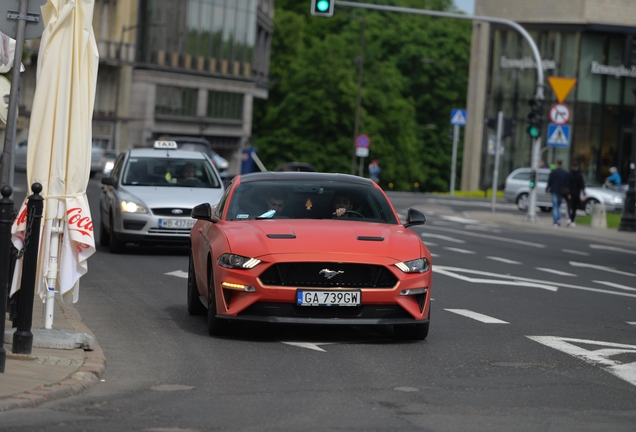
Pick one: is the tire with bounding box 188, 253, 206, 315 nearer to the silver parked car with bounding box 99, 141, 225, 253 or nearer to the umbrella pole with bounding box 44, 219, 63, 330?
the umbrella pole with bounding box 44, 219, 63, 330

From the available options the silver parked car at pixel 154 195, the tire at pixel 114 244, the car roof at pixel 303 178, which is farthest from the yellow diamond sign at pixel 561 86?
the car roof at pixel 303 178

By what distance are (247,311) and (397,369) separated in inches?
62.2

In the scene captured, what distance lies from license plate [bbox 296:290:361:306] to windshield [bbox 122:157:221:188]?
10.7 metres

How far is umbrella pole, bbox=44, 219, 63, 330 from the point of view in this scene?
962 cm

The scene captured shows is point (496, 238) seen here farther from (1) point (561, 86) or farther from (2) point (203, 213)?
(2) point (203, 213)

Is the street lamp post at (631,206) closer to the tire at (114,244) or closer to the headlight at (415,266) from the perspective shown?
the tire at (114,244)

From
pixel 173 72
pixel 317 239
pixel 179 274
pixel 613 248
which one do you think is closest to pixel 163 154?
pixel 179 274

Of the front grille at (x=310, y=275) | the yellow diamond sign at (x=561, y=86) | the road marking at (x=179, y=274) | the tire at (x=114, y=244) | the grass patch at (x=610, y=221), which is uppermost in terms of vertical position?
the yellow diamond sign at (x=561, y=86)

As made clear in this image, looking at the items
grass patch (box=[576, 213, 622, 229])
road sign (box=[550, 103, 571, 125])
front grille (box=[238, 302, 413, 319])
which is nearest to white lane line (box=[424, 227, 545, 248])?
road sign (box=[550, 103, 571, 125])

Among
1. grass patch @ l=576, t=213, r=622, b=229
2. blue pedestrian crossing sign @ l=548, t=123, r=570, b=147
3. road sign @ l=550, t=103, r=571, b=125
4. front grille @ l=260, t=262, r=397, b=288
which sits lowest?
grass patch @ l=576, t=213, r=622, b=229

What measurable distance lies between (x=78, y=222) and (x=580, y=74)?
60.5 m

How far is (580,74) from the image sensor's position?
2667 inches

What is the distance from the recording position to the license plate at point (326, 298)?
10.1 metres

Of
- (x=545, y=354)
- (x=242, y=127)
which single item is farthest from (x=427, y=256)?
(x=242, y=127)
